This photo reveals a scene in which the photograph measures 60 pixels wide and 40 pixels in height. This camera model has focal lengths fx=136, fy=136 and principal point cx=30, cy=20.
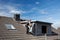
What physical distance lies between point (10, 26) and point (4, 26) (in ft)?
2.37

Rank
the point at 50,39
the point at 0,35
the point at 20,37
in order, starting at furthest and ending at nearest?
the point at 50,39 < the point at 20,37 < the point at 0,35

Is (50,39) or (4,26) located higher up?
(4,26)

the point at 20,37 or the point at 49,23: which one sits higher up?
the point at 49,23

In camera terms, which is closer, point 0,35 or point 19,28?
point 0,35

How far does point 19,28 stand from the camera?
1456 cm

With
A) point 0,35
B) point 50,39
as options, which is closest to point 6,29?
point 0,35

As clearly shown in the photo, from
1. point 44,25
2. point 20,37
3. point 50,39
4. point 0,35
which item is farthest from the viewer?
point 44,25

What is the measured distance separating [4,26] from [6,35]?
1.69 metres

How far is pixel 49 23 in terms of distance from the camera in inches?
666

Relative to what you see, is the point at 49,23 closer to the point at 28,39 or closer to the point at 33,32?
the point at 33,32

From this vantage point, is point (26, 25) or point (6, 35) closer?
point (6, 35)

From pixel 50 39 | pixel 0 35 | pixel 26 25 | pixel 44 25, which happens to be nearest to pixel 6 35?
pixel 0 35

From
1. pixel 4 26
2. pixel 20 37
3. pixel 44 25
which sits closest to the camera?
pixel 20 37

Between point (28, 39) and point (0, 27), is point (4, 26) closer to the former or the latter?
point (0, 27)
